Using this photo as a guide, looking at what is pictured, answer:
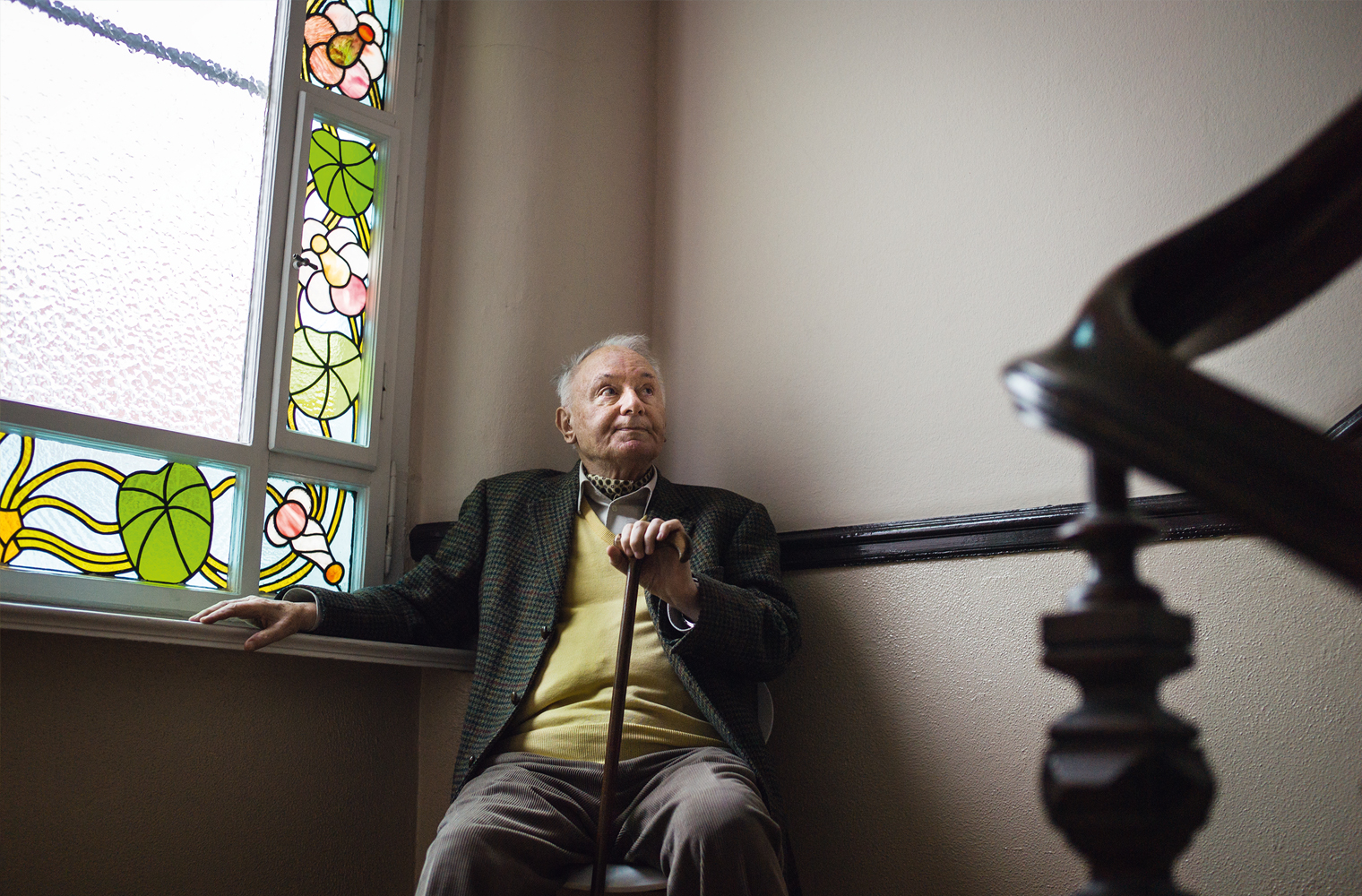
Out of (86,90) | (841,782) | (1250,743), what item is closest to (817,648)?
(841,782)

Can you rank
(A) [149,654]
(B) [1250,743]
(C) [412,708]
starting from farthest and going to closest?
(C) [412,708] → (A) [149,654] → (B) [1250,743]

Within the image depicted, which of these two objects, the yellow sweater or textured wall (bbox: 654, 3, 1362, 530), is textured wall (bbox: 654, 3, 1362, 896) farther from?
the yellow sweater

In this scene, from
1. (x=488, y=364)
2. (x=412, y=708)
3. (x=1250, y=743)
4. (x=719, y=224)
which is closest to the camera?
(x=1250, y=743)

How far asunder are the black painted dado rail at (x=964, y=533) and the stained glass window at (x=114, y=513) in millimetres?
495

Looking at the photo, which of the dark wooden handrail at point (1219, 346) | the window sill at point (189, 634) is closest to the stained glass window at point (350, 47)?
the window sill at point (189, 634)

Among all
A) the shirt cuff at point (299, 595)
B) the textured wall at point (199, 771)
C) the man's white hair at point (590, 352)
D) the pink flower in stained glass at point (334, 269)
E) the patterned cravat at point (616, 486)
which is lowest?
the textured wall at point (199, 771)

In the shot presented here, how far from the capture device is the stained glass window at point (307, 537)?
91.0 inches

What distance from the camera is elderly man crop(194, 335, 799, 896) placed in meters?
1.75

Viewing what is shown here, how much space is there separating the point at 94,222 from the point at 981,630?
207cm

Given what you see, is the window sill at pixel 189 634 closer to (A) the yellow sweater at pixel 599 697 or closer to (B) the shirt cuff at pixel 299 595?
(B) the shirt cuff at pixel 299 595

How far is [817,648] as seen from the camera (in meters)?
2.38

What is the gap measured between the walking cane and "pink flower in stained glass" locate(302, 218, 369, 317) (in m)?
1.15

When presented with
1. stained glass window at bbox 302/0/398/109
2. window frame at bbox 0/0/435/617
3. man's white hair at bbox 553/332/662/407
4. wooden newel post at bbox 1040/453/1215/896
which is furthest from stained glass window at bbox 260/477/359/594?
wooden newel post at bbox 1040/453/1215/896

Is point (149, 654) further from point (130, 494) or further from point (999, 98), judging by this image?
point (999, 98)
